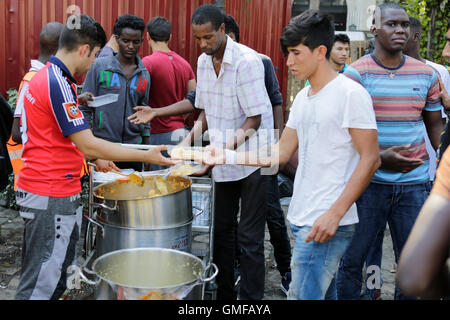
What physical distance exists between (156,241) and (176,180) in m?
0.60

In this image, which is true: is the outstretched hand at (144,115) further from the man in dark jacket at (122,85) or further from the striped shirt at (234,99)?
the man in dark jacket at (122,85)

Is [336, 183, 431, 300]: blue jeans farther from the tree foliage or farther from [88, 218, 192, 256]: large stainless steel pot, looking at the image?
the tree foliage

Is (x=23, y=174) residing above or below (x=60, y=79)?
below

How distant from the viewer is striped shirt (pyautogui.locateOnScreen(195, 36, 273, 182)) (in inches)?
144

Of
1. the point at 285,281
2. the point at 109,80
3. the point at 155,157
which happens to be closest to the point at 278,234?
the point at 285,281

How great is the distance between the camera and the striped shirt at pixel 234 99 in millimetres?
3666

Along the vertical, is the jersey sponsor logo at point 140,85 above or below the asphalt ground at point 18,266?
above

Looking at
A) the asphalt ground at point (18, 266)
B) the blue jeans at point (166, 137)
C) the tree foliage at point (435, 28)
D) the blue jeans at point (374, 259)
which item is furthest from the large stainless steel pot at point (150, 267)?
the tree foliage at point (435, 28)

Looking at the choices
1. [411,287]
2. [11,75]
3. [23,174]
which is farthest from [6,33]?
[411,287]

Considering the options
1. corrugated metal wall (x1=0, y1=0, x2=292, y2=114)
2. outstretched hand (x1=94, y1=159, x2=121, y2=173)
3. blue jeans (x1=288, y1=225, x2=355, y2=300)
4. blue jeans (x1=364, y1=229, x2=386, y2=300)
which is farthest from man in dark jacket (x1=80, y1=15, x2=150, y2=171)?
blue jeans (x1=288, y1=225, x2=355, y2=300)

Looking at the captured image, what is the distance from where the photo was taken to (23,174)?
3.19m

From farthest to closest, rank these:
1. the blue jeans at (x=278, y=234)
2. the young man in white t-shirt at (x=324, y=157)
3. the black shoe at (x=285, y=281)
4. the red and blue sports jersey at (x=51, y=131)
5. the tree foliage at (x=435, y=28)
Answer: the tree foliage at (x=435, y=28), the blue jeans at (x=278, y=234), the black shoe at (x=285, y=281), the red and blue sports jersey at (x=51, y=131), the young man in white t-shirt at (x=324, y=157)

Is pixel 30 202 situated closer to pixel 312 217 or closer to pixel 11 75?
pixel 312 217

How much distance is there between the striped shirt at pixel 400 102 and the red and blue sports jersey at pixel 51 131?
6.25 ft
